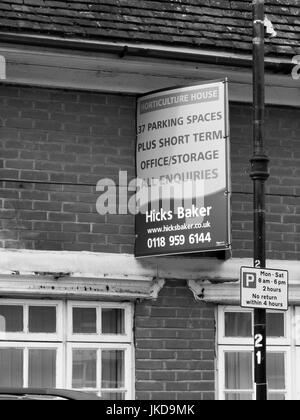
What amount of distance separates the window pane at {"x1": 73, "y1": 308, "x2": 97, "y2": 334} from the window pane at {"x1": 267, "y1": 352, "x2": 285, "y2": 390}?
202 centimetres

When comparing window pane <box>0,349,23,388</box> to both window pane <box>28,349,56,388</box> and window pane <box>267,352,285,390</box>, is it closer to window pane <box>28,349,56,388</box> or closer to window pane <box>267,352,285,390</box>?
window pane <box>28,349,56,388</box>

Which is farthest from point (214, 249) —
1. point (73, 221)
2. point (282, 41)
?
point (282, 41)

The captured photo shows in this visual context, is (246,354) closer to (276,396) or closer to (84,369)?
(276,396)

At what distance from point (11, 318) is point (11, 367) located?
51cm

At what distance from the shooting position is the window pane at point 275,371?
12719 mm

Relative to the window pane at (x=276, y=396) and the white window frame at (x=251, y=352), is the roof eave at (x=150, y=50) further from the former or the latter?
the window pane at (x=276, y=396)

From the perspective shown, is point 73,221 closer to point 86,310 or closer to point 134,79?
point 86,310

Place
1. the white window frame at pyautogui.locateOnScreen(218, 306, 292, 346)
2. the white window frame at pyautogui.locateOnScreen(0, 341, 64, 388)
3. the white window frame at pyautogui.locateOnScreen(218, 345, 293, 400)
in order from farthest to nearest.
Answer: the white window frame at pyautogui.locateOnScreen(218, 306, 292, 346) < the white window frame at pyautogui.locateOnScreen(218, 345, 293, 400) < the white window frame at pyautogui.locateOnScreen(0, 341, 64, 388)

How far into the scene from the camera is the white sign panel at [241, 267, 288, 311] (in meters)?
10.3

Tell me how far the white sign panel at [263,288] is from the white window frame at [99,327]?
7.62 feet

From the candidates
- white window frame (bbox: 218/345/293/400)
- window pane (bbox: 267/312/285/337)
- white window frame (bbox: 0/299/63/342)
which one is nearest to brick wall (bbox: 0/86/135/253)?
white window frame (bbox: 0/299/63/342)

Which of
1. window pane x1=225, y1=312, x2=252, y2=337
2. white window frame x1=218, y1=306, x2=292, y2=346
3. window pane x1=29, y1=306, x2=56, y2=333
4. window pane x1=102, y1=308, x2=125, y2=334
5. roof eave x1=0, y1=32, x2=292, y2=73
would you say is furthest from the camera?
window pane x1=225, y1=312, x2=252, y2=337

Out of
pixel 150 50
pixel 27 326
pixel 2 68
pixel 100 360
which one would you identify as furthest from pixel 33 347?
pixel 150 50

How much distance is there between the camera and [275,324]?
12867 millimetres
